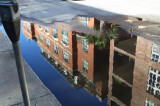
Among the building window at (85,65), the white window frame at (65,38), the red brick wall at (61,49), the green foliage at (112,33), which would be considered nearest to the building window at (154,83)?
the building window at (85,65)

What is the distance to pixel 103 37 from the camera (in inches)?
398

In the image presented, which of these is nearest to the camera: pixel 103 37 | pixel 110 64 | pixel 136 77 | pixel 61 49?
pixel 136 77

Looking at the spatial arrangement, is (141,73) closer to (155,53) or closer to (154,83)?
(154,83)

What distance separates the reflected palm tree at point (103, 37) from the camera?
365 inches

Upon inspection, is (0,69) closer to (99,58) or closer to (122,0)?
(99,58)

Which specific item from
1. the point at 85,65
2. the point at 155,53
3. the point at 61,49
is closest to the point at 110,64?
the point at 85,65

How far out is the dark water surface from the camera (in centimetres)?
573

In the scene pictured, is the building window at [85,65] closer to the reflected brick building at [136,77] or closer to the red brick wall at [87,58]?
the red brick wall at [87,58]

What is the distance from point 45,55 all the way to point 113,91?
12.1ft

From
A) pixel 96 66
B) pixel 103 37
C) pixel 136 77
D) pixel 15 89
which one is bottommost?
pixel 136 77

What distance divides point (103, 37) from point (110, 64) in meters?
2.59

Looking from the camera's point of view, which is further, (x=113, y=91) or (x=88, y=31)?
(x=88, y=31)

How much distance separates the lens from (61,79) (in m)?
6.50

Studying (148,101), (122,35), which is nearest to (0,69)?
(148,101)
